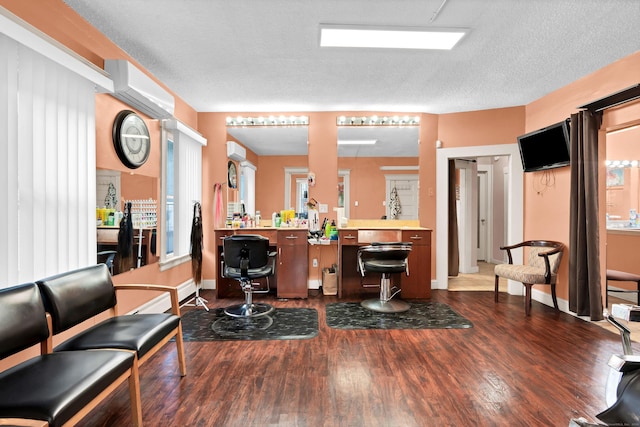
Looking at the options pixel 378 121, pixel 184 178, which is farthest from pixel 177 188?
pixel 378 121

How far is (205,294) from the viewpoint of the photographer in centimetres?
Answer: 442

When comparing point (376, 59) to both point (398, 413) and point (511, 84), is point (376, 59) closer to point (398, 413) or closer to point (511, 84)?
point (511, 84)

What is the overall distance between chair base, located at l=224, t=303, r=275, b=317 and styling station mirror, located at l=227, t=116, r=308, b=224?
1349mm

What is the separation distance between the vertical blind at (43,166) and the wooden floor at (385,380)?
999 mm

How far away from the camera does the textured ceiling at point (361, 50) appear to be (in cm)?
229

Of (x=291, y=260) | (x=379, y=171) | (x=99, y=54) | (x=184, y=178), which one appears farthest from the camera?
(x=379, y=171)

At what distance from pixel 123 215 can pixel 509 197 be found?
4659 millimetres

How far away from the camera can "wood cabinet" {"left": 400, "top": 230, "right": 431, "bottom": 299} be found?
418 cm

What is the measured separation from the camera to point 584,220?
10.9 ft

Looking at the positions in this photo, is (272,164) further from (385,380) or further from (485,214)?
(485,214)

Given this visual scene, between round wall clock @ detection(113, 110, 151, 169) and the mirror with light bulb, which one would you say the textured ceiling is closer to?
the mirror with light bulb

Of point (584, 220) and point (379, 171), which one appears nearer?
point (584, 220)

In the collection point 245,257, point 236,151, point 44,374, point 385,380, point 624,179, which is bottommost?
point 385,380

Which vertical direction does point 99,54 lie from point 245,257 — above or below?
above
